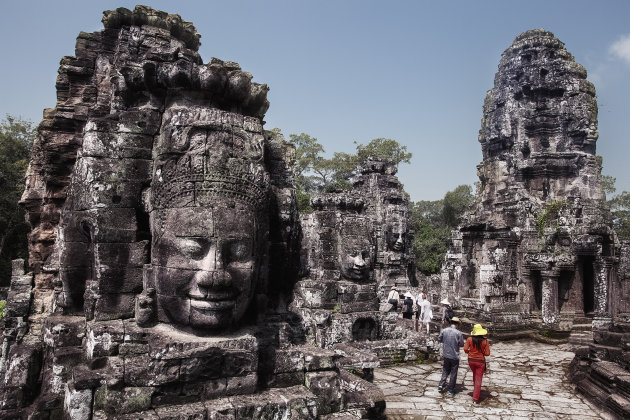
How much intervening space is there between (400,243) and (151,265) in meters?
16.5

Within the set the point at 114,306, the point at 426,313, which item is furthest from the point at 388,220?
the point at 114,306

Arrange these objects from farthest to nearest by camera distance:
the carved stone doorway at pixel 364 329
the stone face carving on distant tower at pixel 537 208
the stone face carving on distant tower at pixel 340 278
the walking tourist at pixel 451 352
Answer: the stone face carving on distant tower at pixel 537 208 → the carved stone doorway at pixel 364 329 → the stone face carving on distant tower at pixel 340 278 → the walking tourist at pixel 451 352

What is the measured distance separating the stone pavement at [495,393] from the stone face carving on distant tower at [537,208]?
3.70 metres

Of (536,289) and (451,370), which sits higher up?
(536,289)

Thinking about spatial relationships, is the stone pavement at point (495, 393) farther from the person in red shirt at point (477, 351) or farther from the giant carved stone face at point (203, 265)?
the giant carved stone face at point (203, 265)

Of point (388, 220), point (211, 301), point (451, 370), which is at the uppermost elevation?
point (388, 220)

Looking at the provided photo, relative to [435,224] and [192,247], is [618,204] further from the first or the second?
[192,247]

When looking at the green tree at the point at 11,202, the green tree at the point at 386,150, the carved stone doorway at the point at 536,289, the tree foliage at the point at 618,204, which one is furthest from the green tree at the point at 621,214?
the green tree at the point at 11,202

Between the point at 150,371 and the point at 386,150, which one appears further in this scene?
the point at 386,150

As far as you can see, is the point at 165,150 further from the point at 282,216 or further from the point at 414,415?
the point at 414,415

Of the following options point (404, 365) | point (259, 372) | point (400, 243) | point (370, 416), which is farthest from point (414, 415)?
point (400, 243)

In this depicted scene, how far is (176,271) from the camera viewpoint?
319 centimetres

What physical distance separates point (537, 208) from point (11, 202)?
70.4 feet

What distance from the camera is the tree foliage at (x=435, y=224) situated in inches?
1439
